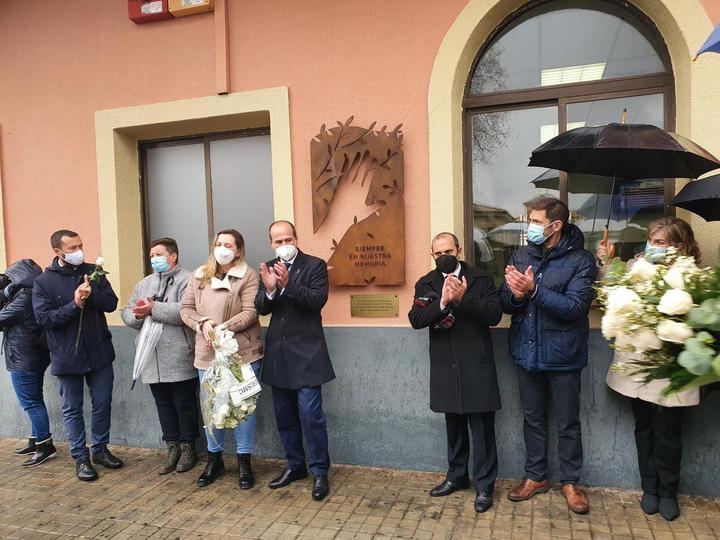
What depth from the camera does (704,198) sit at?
3.08m

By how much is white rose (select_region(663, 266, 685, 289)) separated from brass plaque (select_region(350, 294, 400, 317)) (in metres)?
2.73

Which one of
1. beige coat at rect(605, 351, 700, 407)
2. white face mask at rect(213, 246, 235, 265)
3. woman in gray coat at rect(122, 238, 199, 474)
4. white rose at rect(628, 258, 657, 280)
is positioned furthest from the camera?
woman in gray coat at rect(122, 238, 199, 474)

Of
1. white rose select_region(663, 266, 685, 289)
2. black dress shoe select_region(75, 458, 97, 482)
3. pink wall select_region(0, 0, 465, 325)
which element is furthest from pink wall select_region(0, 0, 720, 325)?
white rose select_region(663, 266, 685, 289)

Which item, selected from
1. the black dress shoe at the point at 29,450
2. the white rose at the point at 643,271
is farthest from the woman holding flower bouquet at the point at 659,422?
the black dress shoe at the point at 29,450

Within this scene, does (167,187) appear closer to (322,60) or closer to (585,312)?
(322,60)

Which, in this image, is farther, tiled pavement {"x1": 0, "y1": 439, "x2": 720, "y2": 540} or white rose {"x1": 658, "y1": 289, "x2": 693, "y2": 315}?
tiled pavement {"x1": 0, "y1": 439, "x2": 720, "y2": 540}

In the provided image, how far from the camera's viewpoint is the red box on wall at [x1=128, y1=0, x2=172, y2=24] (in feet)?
15.5

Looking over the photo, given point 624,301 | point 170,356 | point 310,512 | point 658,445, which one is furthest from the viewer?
point 170,356

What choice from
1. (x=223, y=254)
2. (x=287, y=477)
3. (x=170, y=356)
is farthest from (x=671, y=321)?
(x=170, y=356)

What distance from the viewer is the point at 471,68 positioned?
4336mm

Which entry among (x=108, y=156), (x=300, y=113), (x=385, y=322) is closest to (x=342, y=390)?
(x=385, y=322)

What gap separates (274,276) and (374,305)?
3.36 ft

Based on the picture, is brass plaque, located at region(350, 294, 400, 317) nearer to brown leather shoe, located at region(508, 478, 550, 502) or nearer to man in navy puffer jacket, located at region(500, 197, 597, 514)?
man in navy puffer jacket, located at region(500, 197, 597, 514)

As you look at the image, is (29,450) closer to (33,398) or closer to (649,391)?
(33,398)
